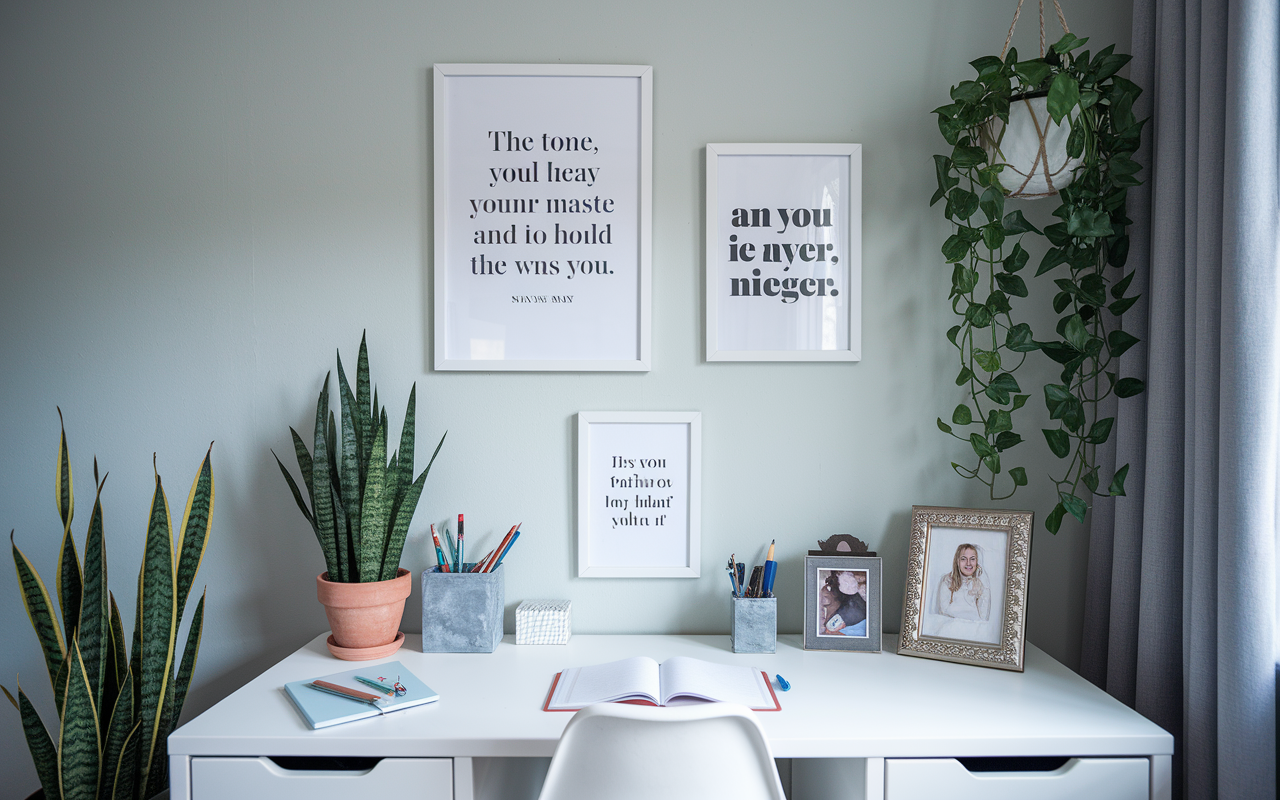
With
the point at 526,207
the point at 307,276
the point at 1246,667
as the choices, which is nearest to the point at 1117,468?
the point at 1246,667

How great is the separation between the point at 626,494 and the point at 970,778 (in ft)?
2.87

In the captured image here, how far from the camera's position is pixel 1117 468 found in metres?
1.49

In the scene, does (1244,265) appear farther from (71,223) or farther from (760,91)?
(71,223)

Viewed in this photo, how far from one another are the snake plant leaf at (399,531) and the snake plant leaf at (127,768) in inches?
21.5

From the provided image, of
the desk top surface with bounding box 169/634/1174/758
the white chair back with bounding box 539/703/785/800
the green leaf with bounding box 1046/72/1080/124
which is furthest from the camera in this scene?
the green leaf with bounding box 1046/72/1080/124

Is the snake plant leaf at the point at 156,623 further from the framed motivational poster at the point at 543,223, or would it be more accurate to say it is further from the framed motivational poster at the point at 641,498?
the framed motivational poster at the point at 641,498

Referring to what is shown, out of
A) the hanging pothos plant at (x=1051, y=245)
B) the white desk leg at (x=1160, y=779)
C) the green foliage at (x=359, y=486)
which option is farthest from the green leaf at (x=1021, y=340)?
the green foliage at (x=359, y=486)

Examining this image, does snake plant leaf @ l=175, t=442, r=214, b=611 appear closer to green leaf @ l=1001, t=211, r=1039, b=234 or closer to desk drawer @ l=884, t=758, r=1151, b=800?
desk drawer @ l=884, t=758, r=1151, b=800

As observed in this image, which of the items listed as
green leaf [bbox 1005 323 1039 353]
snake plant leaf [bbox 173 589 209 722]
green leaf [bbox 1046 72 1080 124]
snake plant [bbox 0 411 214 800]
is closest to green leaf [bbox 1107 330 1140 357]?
green leaf [bbox 1005 323 1039 353]

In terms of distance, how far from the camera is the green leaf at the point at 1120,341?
1.39 m

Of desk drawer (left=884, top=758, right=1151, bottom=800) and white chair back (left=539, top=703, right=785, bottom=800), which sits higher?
white chair back (left=539, top=703, right=785, bottom=800)

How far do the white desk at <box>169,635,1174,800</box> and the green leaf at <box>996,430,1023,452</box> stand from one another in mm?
478

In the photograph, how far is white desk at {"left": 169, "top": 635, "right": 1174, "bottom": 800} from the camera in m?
1.10

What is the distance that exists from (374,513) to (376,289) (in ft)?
1.81
